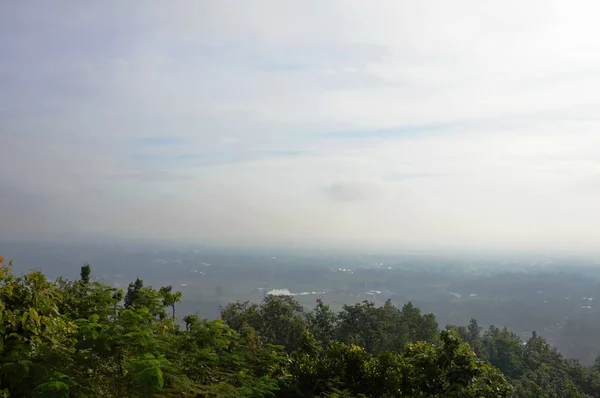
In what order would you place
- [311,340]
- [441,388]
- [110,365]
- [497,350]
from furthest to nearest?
[497,350] → [311,340] → [441,388] → [110,365]

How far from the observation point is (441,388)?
1229 cm

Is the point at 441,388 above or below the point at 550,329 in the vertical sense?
above

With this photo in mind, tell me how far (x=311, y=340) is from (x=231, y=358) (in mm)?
5677

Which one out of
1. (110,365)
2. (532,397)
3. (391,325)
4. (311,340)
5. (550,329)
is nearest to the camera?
(110,365)

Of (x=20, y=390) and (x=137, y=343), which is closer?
(x=20, y=390)

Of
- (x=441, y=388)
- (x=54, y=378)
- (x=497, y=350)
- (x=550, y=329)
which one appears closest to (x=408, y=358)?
(x=441, y=388)

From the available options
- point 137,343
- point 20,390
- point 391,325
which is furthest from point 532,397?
point 20,390

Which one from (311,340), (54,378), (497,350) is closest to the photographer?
(54,378)

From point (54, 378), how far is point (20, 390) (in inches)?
31.1

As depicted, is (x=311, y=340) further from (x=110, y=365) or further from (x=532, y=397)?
(x=532, y=397)

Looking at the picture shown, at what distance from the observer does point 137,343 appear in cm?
848

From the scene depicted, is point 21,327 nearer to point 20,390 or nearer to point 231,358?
point 20,390

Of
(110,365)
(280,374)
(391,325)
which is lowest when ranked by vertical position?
(391,325)

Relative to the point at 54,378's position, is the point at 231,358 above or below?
below
